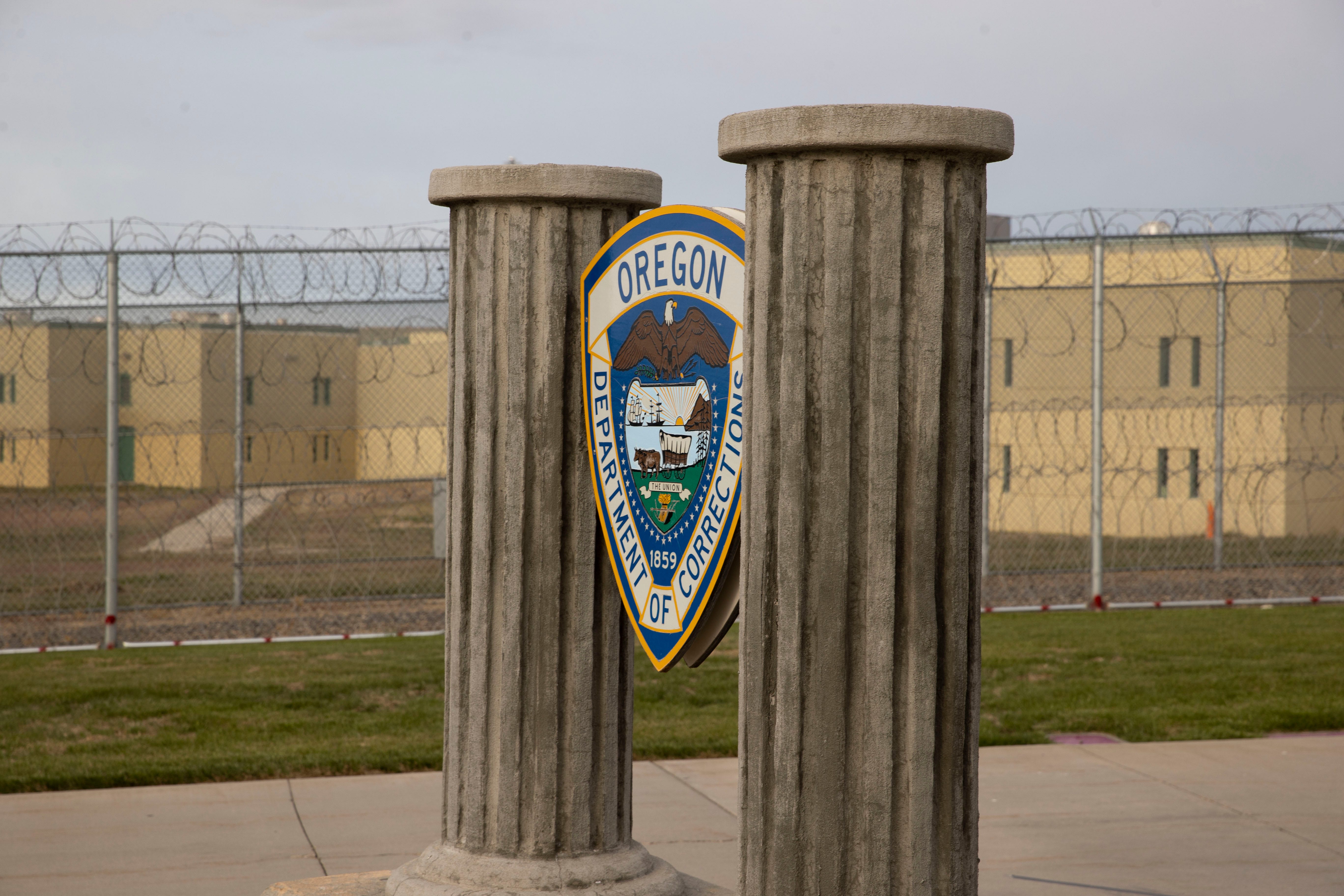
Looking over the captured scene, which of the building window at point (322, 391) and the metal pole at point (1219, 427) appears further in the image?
the metal pole at point (1219, 427)

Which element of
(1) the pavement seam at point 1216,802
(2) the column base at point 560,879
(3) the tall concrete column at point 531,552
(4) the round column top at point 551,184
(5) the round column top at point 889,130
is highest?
(4) the round column top at point 551,184

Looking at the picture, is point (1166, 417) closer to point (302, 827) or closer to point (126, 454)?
point (126, 454)

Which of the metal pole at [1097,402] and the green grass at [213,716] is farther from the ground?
the metal pole at [1097,402]

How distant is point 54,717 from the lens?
7594 mm

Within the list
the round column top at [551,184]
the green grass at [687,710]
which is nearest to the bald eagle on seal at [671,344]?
the round column top at [551,184]

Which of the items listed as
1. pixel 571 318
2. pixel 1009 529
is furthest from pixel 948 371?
pixel 1009 529

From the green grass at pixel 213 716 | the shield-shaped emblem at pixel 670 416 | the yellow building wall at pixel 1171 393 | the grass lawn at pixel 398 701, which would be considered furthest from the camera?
the yellow building wall at pixel 1171 393

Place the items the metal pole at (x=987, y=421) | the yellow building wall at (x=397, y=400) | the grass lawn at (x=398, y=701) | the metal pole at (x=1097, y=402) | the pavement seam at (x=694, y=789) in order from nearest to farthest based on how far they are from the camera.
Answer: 1. the pavement seam at (x=694, y=789)
2. the grass lawn at (x=398, y=701)
3. the metal pole at (x=1097, y=402)
4. the metal pole at (x=987, y=421)
5. the yellow building wall at (x=397, y=400)

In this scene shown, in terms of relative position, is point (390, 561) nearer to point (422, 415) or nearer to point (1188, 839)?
point (422, 415)

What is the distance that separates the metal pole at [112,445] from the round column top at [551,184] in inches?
263

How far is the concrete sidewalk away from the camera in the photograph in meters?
5.18

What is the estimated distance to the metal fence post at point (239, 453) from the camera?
1056cm

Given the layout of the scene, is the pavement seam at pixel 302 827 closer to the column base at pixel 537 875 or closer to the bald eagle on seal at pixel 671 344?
the column base at pixel 537 875

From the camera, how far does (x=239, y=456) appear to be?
34.6 ft
